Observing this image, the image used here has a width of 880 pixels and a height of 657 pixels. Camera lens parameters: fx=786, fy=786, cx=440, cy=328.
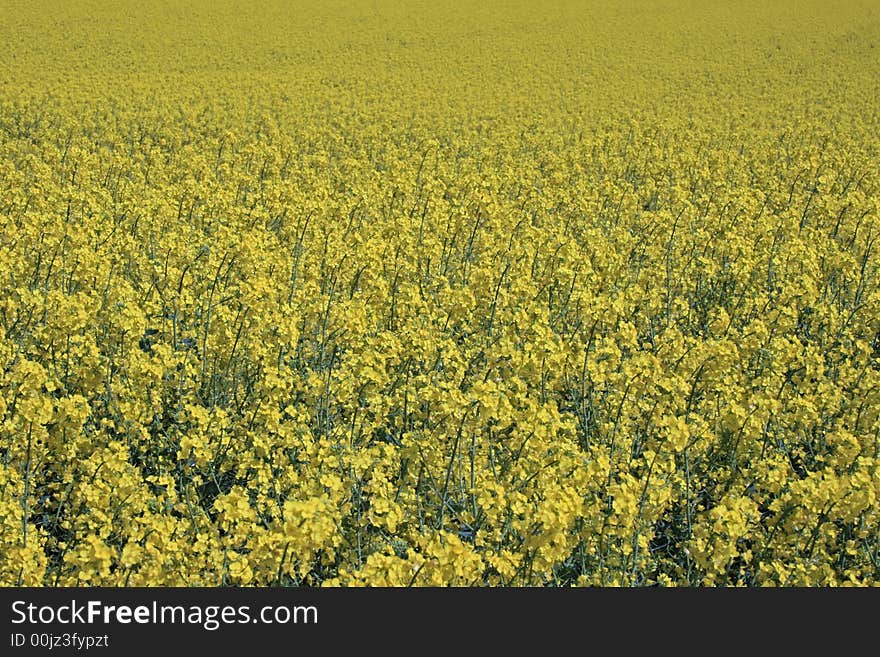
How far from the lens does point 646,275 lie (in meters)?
8.12

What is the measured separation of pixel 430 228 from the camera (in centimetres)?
937

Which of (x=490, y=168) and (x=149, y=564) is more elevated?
(x=490, y=168)

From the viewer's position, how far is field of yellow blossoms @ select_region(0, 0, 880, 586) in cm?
434

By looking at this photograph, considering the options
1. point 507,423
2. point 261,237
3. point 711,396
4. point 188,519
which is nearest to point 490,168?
point 261,237

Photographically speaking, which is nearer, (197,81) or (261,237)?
(261,237)

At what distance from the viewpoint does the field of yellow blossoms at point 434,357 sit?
4344 mm

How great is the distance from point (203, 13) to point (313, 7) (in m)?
5.22

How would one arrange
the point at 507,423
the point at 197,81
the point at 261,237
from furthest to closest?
the point at 197,81 < the point at 261,237 < the point at 507,423

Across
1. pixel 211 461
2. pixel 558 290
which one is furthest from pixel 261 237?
pixel 211 461

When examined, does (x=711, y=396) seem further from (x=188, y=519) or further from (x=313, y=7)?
(x=313, y=7)

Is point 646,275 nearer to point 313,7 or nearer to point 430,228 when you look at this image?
Result: point 430,228

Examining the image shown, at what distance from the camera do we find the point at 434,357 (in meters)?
6.08

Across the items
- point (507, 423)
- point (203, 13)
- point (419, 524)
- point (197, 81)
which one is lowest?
point (419, 524)

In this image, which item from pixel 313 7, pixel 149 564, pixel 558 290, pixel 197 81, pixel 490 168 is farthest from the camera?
pixel 313 7
